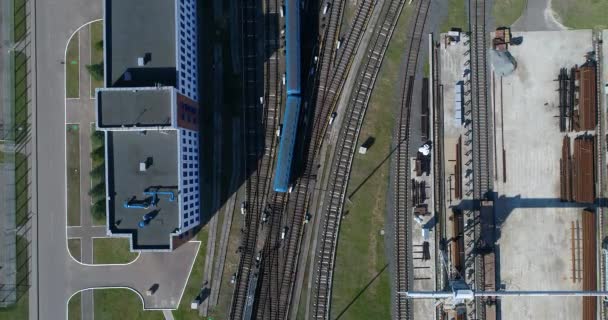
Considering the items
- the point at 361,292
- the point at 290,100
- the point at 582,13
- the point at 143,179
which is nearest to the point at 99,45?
the point at 143,179

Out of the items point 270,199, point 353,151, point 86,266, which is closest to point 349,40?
point 353,151

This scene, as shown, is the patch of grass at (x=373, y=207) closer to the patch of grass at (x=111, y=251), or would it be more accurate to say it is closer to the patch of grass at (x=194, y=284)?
the patch of grass at (x=194, y=284)

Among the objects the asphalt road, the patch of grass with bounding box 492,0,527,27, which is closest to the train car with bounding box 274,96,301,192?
the asphalt road

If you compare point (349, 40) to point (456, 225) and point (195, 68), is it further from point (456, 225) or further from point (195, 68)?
point (456, 225)

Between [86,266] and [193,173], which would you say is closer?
[193,173]

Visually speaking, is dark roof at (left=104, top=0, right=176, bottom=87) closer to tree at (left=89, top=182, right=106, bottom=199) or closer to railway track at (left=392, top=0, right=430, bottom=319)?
tree at (left=89, top=182, right=106, bottom=199)

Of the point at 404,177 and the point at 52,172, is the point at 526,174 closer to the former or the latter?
the point at 404,177
